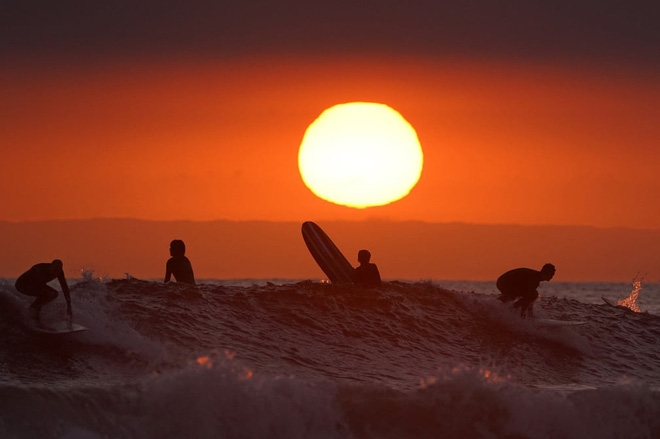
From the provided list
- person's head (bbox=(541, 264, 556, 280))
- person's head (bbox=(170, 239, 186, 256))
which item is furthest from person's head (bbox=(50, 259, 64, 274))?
person's head (bbox=(541, 264, 556, 280))

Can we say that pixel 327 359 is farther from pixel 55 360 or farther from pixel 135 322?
pixel 55 360

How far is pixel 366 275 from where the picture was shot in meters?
17.6

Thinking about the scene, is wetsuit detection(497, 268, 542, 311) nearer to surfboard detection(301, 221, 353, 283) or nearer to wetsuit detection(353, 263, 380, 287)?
wetsuit detection(353, 263, 380, 287)

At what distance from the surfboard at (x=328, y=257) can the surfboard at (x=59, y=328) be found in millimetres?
6537

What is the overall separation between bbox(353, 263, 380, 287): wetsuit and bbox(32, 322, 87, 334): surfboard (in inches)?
244

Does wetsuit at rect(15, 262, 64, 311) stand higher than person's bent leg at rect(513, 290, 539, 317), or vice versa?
person's bent leg at rect(513, 290, 539, 317)

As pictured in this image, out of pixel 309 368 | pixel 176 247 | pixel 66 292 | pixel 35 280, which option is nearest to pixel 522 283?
pixel 309 368

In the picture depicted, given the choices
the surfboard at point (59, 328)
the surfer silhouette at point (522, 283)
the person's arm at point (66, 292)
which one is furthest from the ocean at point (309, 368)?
the surfer silhouette at point (522, 283)

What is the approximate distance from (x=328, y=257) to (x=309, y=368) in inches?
199

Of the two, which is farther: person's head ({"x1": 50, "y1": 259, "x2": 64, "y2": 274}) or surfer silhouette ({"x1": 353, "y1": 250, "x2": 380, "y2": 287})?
surfer silhouette ({"x1": 353, "y1": 250, "x2": 380, "y2": 287})

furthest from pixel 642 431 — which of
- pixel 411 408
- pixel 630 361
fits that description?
pixel 630 361

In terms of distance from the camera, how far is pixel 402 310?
17.4 m

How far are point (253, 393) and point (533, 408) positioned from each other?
409cm

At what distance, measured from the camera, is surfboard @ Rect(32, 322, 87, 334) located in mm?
13093
